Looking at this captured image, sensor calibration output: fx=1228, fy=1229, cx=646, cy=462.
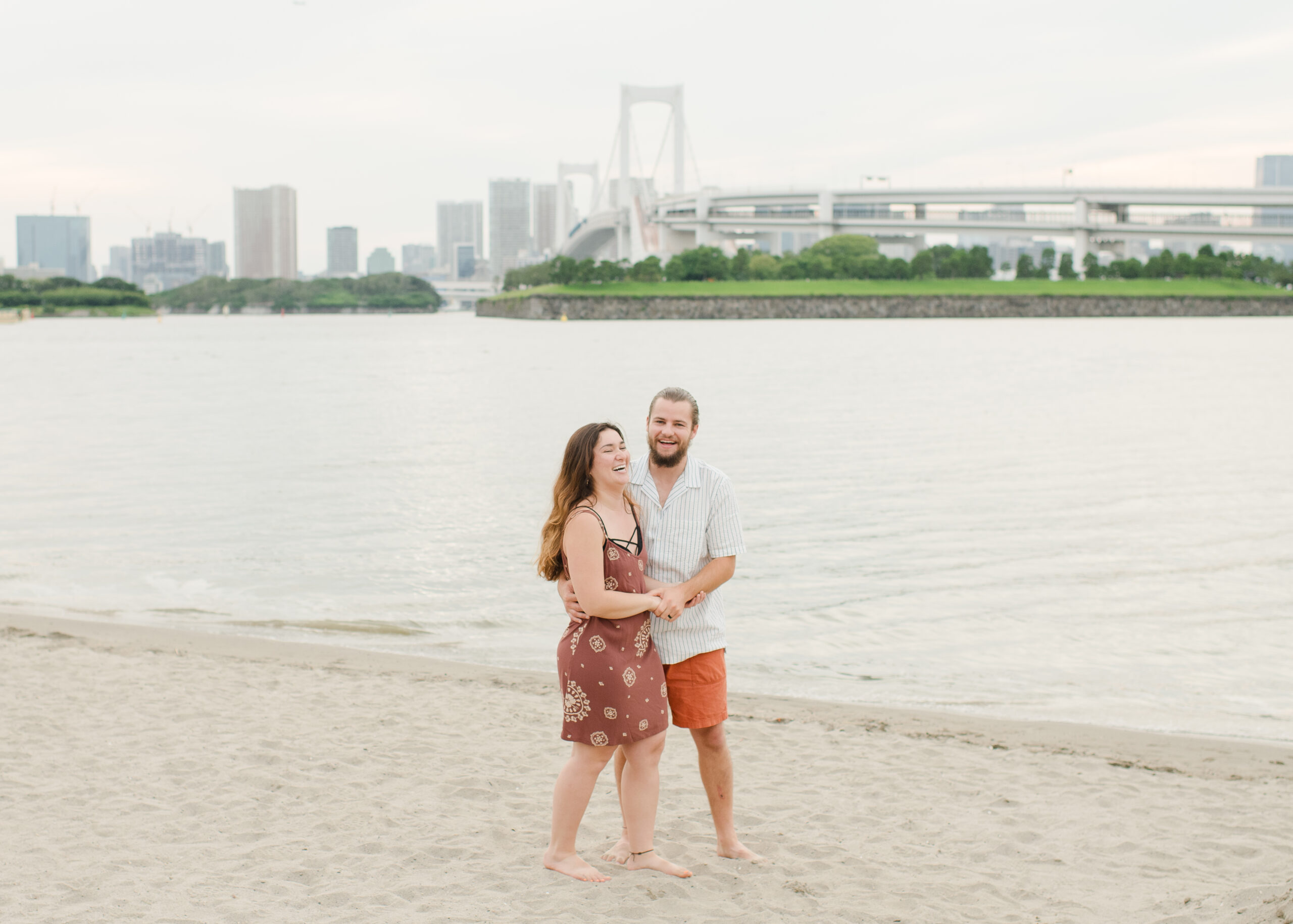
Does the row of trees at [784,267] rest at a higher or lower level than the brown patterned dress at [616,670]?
higher

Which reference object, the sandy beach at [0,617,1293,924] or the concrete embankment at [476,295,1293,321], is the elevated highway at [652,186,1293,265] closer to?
the concrete embankment at [476,295,1293,321]

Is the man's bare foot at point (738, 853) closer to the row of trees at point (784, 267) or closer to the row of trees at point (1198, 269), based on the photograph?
the row of trees at point (784, 267)

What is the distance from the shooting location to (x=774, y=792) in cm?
486

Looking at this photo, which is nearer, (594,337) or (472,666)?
(472,666)

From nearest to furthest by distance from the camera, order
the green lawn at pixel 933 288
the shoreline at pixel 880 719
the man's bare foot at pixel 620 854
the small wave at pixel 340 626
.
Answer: the man's bare foot at pixel 620 854 → the shoreline at pixel 880 719 → the small wave at pixel 340 626 → the green lawn at pixel 933 288

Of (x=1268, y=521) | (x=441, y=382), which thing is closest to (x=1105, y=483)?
(x=1268, y=521)

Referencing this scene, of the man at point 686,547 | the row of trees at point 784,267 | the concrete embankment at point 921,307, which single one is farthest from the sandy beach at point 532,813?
the row of trees at point 784,267

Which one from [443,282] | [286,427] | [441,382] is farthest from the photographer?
[443,282]

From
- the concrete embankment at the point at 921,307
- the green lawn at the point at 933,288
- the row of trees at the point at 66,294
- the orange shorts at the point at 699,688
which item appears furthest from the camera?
the row of trees at the point at 66,294

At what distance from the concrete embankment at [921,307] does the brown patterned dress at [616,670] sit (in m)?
88.8

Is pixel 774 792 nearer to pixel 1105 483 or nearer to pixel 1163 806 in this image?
pixel 1163 806

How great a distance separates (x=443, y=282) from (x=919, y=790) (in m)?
195

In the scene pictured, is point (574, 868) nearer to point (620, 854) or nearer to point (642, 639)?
point (620, 854)

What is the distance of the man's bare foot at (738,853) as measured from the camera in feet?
13.4
